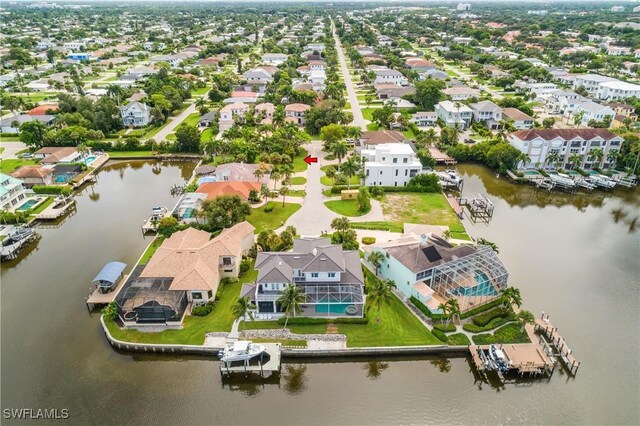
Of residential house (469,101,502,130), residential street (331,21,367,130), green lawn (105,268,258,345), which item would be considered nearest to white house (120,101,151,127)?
residential street (331,21,367,130)

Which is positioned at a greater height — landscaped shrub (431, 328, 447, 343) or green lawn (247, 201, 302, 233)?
landscaped shrub (431, 328, 447, 343)

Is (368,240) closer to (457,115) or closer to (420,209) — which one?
(420,209)

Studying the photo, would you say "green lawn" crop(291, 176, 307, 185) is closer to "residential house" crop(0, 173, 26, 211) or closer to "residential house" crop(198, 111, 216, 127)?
"residential house" crop(198, 111, 216, 127)

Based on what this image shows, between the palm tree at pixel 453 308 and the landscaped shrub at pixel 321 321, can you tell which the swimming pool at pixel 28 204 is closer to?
the landscaped shrub at pixel 321 321

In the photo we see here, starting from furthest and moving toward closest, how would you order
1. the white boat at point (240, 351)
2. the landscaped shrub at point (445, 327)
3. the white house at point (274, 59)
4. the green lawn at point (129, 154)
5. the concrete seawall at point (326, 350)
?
the white house at point (274, 59) < the green lawn at point (129, 154) < the landscaped shrub at point (445, 327) < the concrete seawall at point (326, 350) < the white boat at point (240, 351)

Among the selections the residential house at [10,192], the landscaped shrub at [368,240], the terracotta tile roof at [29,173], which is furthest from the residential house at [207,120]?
the landscaped shrub at [368,240]

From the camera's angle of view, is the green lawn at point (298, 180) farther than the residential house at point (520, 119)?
No

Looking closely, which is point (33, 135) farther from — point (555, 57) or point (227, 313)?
point (555, 57)

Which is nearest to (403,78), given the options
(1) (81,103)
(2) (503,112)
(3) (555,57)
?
(2) (503,112)
